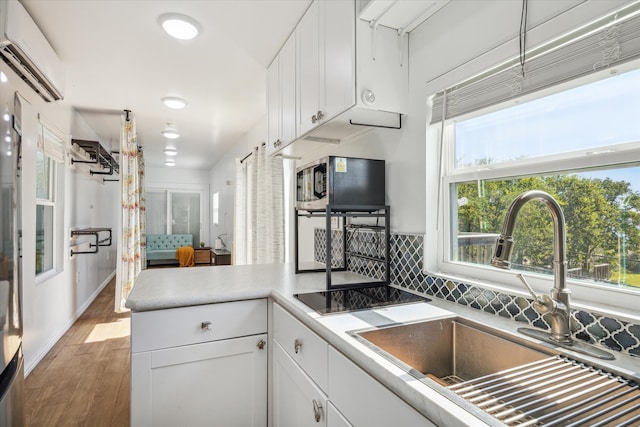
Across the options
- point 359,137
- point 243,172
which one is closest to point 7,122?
point 359,137

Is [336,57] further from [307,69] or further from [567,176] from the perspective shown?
[567,176]

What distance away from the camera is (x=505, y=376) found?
0.79 m

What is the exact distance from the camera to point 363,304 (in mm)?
1349

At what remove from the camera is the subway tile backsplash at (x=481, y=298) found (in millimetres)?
889

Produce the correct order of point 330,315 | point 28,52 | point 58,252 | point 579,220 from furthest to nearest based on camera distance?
point 58,252, point 28,52, point 330,315, point 579,220

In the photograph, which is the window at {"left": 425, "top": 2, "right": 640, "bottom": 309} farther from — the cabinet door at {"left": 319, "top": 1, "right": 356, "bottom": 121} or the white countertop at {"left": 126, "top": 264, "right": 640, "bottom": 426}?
the cabinet door at {"left": 319, "top": 1, "right": 356, "bottom": 121}

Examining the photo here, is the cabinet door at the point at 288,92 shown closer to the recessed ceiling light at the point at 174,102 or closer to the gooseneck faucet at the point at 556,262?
the gooseneck faucet at the point at 556,262

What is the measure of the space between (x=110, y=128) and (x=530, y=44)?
5239 millimetres

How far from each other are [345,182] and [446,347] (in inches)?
33.3

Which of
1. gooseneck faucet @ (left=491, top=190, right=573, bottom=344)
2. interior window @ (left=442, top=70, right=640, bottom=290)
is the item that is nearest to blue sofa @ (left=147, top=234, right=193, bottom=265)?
interior window @ (left=442, top=70, right=640, bottom=290)

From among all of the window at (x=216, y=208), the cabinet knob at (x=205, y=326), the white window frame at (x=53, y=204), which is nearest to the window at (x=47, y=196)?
the white window frame at (x=53, y=204)

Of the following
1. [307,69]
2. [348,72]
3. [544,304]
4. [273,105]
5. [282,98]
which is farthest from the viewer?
[273,105]

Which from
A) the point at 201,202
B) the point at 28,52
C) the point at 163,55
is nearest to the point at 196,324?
the point at 28,52

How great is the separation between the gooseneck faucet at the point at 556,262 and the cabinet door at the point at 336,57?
2.68 ft
